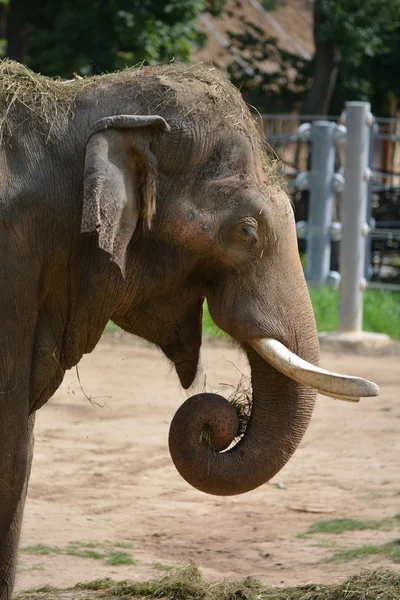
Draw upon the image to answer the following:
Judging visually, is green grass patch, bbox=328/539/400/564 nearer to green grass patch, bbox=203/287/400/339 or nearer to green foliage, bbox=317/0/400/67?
green grass patch, bbox=203/287/400/339

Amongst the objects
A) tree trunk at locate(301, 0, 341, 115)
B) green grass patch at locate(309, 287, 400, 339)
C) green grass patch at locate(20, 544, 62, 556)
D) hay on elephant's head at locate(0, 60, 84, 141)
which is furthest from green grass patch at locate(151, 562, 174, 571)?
tree trunk at locate(301, 0, 341, 115)

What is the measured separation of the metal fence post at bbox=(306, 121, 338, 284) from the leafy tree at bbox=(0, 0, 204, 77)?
141 inches

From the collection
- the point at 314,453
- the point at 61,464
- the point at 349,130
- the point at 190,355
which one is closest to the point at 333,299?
the point at 349,130

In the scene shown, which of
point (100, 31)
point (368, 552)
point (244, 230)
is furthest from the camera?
point (100, 31)

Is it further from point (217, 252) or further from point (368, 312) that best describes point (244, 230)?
point (368, 312)

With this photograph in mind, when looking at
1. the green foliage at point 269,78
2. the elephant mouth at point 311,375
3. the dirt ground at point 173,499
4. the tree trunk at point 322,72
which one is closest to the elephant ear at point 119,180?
the elephant mouth at point 311,375

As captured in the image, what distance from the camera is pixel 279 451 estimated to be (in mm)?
3619

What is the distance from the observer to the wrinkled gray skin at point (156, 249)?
3453mm

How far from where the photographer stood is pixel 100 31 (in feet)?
49.6

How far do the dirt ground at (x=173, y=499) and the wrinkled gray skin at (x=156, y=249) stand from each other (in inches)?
17.7

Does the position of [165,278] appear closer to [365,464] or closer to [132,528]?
[132,528]

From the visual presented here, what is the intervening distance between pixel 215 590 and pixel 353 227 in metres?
6.33

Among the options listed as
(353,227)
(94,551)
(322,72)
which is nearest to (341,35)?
(322,72)

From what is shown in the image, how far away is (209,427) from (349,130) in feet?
23.6
